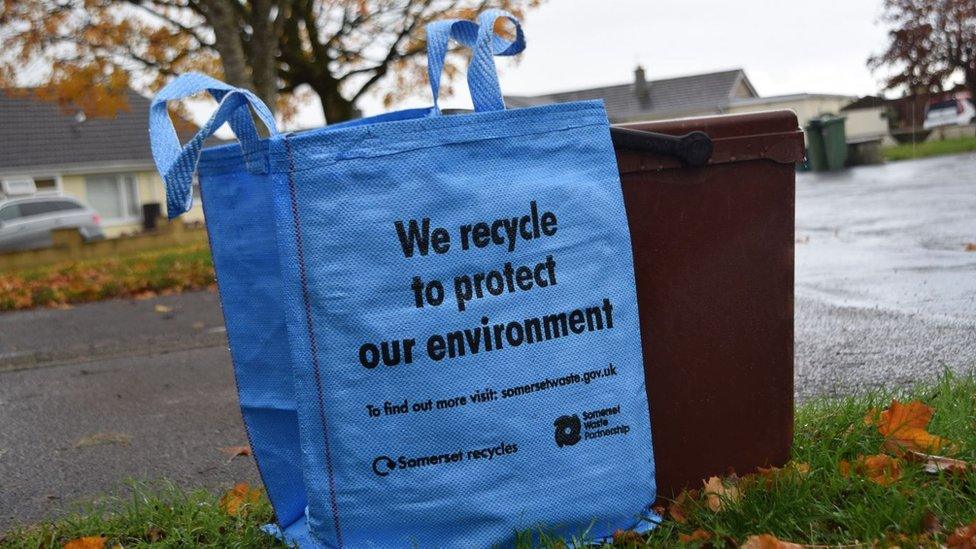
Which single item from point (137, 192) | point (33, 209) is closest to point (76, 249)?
point (33, 209)

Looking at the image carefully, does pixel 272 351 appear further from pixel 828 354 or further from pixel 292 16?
pixel 292 16

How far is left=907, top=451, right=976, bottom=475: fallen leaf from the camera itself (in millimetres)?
2842

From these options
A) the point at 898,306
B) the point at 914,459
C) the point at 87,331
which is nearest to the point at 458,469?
the point at 914,459

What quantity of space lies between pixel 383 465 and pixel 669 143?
1038 mm

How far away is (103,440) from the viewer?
15.2 feet

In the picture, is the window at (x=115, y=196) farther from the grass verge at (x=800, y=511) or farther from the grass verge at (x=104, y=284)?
the grass verge at (x=800, y=511)

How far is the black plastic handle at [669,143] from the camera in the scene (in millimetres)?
2711

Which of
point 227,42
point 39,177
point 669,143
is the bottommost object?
point 669,143

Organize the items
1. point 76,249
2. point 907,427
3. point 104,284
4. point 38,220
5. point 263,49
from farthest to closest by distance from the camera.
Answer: point 38,220
point 76,249
point 263,49
point 104,284
point 907,427

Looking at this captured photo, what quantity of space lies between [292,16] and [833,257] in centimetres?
1178

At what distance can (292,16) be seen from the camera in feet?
61.7

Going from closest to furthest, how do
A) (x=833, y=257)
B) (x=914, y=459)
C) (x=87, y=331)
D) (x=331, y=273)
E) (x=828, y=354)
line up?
(x=331, y=273) → (x=914, y=459) → (x=828, y=354) → (x=87, y=331) → (x=833, y=257)

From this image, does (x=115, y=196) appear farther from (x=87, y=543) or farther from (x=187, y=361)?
(x=87, y=543)

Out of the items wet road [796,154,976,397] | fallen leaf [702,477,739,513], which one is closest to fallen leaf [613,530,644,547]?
fallen leaf [702,477,739,513]
